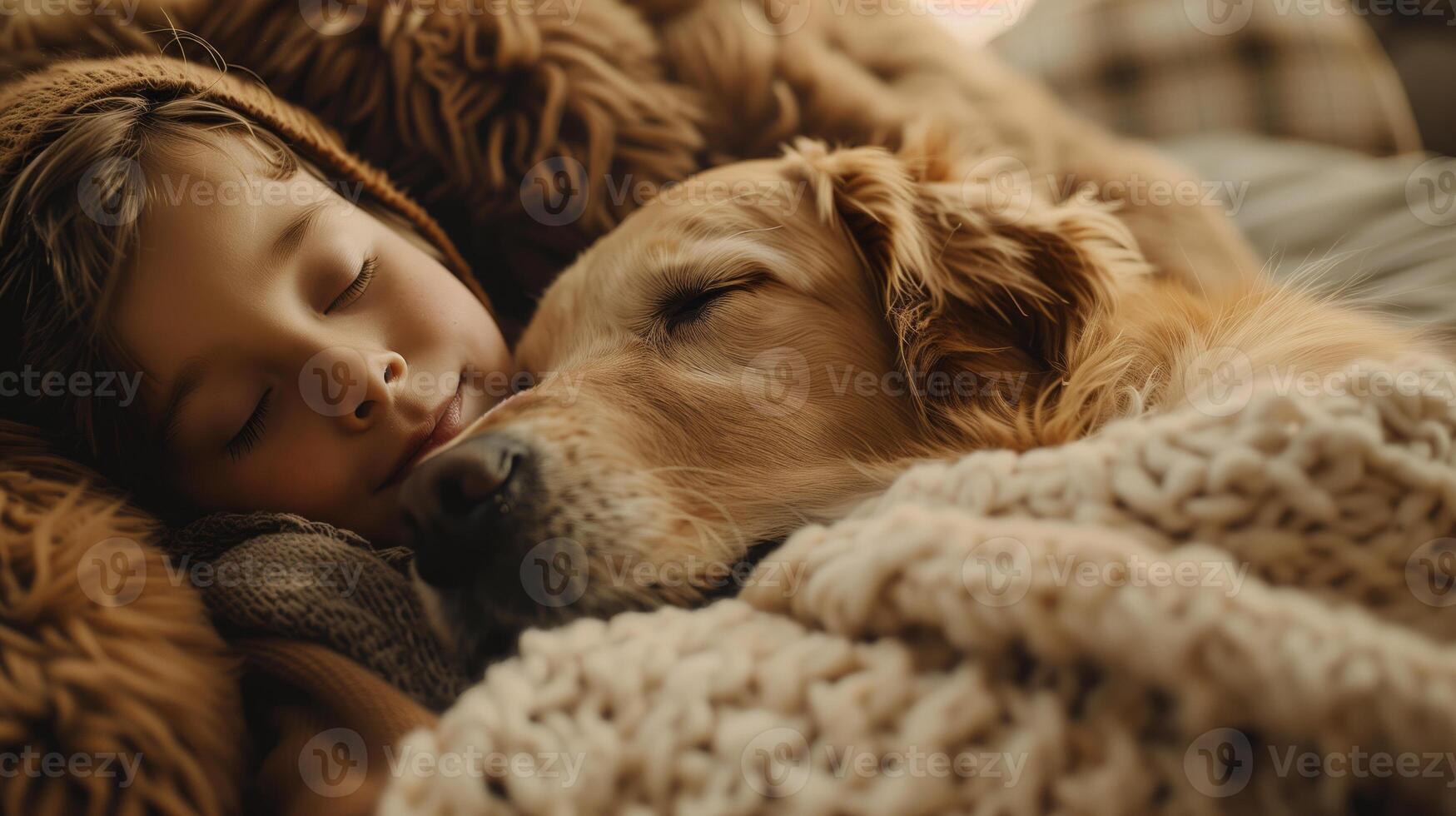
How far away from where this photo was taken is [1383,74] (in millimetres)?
2072

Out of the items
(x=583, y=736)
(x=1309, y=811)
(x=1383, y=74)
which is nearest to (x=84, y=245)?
(x=583, y=736)

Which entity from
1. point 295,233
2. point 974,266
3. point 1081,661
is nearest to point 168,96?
point 295,233

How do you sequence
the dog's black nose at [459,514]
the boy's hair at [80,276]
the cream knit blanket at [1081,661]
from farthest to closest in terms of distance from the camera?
the boy's hair at [80,276]
the dog's black nose at [459,514]
the cream knit blanket at [1081,661]

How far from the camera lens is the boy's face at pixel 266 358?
32.6 inches

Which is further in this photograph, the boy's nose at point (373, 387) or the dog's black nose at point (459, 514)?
the boy's nose at point (373, 387)

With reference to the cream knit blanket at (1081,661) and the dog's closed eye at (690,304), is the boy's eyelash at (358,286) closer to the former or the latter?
the dog's closed eye at (690,304)

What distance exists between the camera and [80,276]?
32.2 inches

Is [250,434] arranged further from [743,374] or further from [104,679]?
Result: [743,374]

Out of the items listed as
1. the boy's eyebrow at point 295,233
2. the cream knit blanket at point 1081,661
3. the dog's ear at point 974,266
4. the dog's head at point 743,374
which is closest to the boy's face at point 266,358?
the boy's eyebrow at point 295,233

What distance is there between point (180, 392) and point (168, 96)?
0.41 metres

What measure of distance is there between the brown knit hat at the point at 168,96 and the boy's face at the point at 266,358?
14 centimetres

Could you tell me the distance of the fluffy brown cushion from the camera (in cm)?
49

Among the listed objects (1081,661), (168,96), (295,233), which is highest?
(168,96)

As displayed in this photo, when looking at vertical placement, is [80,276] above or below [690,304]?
above
